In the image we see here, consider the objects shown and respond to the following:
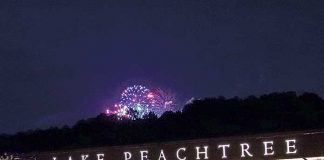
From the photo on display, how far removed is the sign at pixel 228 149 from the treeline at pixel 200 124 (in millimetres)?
1150

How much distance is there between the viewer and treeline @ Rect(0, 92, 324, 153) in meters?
24.1

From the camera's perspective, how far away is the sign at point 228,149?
21000 millimetres

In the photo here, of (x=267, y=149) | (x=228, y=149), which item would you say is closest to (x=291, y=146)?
(x=267, y=149)

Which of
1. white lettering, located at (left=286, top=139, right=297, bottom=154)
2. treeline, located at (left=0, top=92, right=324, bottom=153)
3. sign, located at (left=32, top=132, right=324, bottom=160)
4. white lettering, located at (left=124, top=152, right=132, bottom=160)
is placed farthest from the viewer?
treeline, located at (left=0, top=92, right=324, bottom=153)

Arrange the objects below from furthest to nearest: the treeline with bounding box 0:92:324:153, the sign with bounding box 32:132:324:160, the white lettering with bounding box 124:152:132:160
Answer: the treeline with bounding box 0:92:324:153
the white lettering with bounding box 124:152:132:160
the sign with bounding box 32:132:324:160

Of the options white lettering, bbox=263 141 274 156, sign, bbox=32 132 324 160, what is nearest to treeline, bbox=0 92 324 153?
sign, bbox=32 132 324 160

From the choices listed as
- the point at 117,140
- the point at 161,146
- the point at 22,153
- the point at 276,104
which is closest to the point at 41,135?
the point at 22,153

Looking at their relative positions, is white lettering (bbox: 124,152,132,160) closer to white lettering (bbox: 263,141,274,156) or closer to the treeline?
the treeline

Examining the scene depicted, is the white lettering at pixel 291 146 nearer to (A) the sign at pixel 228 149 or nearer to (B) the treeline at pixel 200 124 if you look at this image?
(A) the sign at pixel 228 149

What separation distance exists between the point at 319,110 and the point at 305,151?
3.86 m

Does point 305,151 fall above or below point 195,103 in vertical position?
below

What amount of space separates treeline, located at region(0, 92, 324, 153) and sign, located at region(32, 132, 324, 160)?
1.15m

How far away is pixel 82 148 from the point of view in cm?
2408

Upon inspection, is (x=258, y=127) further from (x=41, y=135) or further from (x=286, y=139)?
(x=41, y=135)
